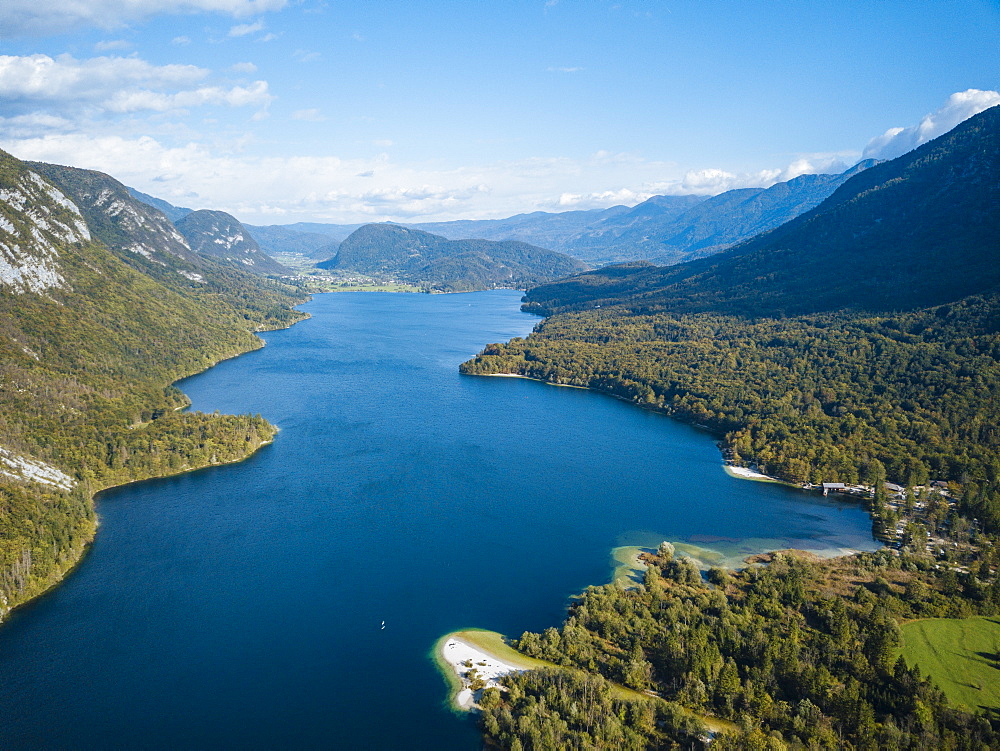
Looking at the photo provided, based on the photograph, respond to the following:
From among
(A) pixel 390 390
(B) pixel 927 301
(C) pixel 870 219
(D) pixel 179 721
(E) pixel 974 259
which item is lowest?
(D) pixel 179 721

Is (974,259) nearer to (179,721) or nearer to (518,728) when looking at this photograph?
(518,728)

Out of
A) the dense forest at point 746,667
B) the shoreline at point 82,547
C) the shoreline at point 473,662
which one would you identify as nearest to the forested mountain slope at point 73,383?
the shoreline at point 82,547

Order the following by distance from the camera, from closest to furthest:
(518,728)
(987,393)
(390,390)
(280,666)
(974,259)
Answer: (518,728) < (280,666) < (987,393) < (390,390) < (974,259)

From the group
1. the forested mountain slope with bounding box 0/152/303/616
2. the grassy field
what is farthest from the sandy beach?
the forested mountain slope with bounding box 0/152/303/616

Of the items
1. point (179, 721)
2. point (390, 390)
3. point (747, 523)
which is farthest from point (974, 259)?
point (179, 721)

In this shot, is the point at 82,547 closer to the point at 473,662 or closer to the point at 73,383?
the point at 473,662

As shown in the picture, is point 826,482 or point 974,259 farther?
point 974,259

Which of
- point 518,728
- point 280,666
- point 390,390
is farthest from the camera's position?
point 390,390
